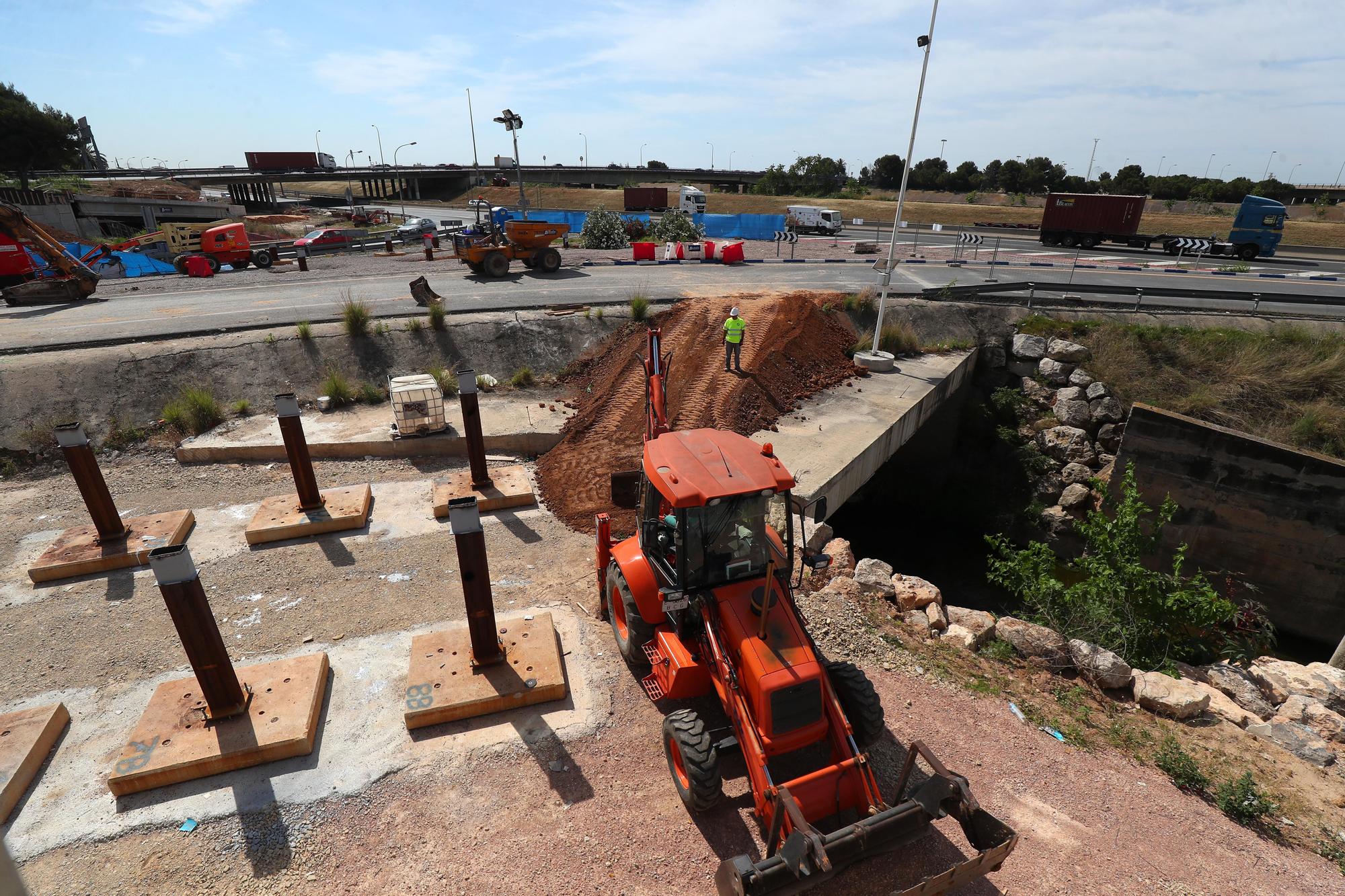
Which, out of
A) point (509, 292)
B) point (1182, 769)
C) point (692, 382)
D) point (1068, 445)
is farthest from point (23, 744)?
point (1068, 445)

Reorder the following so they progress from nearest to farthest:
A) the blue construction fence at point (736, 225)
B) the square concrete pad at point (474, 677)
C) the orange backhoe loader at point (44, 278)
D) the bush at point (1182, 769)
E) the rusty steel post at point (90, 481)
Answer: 1. the bush at point (1182, 769)
2. the square concrete pad at point (474, 677)
3. the rusty steel post at point (90, 481)
4. the orange backhoe loader at point (44, 278)
5. the blue construction fence at point (736, 225)

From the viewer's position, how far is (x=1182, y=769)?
5.92m

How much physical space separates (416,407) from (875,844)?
33.1 feet

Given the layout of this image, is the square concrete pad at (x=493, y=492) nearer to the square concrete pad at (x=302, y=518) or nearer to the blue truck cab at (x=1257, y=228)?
the square concrete pad at (x=302, y=518)

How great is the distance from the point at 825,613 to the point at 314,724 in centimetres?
553

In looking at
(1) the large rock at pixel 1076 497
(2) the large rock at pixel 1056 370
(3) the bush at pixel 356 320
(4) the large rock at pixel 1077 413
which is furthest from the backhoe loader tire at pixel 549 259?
(1) the large rock at pixel 1076 497

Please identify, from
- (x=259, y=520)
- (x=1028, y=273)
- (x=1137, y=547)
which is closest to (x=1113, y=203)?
(x=1028, y=273)

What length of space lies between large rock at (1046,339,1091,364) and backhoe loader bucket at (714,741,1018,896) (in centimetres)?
1505

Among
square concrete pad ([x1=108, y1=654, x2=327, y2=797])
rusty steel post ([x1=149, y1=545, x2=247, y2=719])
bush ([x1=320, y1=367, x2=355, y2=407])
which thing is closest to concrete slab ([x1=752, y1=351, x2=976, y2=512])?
square concrete pad ([x1=108, y1=654, x2=327, y2=797])

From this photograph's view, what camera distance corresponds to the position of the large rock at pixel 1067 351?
16.3 m

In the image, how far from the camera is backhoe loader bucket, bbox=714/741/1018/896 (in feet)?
13.4

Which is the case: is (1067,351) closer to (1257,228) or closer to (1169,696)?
(1169,696)

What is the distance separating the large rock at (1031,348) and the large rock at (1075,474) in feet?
10.2

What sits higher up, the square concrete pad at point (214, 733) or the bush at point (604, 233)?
the bush at point (604, 233)
